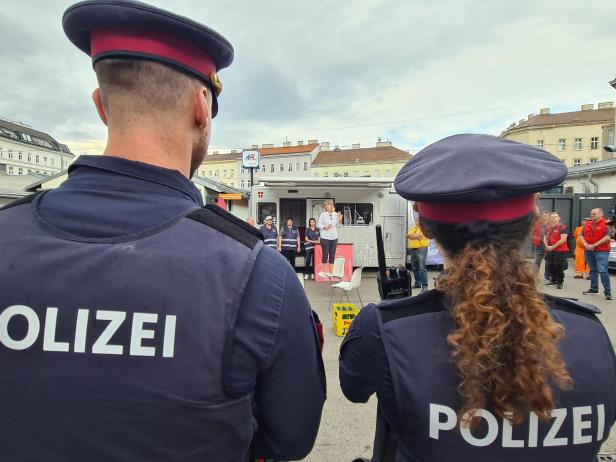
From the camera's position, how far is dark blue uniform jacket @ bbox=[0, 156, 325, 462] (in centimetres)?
78

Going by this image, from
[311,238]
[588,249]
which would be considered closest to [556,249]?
[588,249]

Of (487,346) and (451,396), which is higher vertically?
(487,346)

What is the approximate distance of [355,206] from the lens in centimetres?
1169

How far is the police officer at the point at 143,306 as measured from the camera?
0.78m

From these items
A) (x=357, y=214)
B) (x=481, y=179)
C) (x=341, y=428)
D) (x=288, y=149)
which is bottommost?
(x=341, y=428)

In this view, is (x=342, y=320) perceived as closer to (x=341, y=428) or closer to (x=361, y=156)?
(x=341, y=428)

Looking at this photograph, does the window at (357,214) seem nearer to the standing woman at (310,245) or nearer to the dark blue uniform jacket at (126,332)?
the standing woman at (310,245)

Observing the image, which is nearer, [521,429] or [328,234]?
[521,429]

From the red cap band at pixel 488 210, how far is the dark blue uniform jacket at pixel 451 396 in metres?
0.24

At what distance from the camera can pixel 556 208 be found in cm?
1408

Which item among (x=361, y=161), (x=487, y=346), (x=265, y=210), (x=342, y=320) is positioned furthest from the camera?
(x=361, y=161)

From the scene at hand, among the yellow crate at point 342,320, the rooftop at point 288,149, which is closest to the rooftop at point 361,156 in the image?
the rooftop at point 288,149

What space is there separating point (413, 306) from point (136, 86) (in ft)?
3.19

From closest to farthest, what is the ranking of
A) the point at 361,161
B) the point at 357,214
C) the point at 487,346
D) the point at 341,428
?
the point at 487,346 < the point at 341,428 < the point at 357,214 < the point at 361,161
